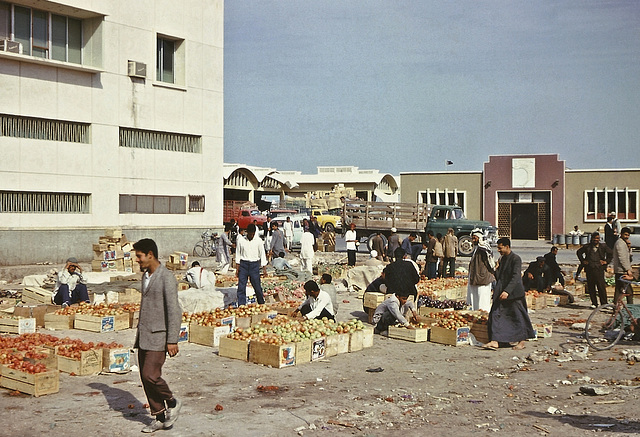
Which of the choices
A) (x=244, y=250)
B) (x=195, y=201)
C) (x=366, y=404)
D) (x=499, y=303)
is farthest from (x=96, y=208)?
(x=366, y=404)

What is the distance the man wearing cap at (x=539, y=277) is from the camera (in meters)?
19.0

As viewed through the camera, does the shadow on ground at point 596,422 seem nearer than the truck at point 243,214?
Yes

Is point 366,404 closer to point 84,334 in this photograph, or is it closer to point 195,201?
point 84,334

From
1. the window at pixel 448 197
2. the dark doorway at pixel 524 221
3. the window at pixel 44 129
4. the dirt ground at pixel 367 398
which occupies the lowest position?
the dirt ground at pixel 367 398

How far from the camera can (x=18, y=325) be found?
1255 cm

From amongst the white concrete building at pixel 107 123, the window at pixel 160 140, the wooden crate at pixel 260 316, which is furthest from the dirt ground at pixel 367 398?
the window at pixel 160 140

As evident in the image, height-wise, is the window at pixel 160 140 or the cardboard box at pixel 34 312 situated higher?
the window at pixel 160 140

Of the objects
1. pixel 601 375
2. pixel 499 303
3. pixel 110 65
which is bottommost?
pixel 601 375

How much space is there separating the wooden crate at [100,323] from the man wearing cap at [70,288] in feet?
5.34

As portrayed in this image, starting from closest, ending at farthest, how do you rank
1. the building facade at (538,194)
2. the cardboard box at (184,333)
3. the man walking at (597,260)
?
the cardboard box at (184,333)
the man walking at (597,260)
the building facade at (538,194)

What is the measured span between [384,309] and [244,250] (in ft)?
11.5

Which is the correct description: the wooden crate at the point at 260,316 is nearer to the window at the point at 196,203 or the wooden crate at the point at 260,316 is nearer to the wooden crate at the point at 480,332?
the wooden crate at the point at 480,332

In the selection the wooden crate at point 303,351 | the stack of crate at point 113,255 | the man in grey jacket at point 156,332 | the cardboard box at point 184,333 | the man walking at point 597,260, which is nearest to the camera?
the man in grey jacket at point 156,332

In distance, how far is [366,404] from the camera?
27.8ft
